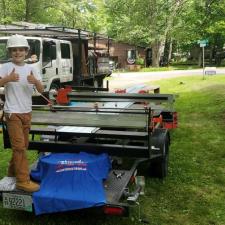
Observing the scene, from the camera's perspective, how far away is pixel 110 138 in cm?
502

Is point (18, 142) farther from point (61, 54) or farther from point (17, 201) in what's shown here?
point (61, 54)

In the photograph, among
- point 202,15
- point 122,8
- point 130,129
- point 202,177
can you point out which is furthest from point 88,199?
point 122,8

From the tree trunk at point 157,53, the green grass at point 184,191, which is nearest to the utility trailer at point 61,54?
the green grass at point 184,191

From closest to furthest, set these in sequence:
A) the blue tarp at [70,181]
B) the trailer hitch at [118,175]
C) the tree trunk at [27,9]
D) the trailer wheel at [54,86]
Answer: the blue tarp at [70,181] < the trailer hitch at [118,175] < the trailer wheel at [54,86] < the tree trunk at [27,9]

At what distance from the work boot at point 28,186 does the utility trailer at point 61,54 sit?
8.75 metres

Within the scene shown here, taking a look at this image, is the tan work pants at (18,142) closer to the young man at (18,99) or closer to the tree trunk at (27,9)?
the young man at (18,99)

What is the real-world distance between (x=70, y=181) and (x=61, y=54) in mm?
11444

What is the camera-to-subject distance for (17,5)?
38438 mm

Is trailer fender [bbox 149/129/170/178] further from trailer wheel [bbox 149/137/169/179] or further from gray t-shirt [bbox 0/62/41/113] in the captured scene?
gray t-shirt [bbox 0/62/41/113]

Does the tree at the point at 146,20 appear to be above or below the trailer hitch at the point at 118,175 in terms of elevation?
above

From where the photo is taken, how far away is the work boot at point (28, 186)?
4.35 meters

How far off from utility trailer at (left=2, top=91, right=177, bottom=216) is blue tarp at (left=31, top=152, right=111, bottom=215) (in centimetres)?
12

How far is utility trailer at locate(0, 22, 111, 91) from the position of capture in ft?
46.4

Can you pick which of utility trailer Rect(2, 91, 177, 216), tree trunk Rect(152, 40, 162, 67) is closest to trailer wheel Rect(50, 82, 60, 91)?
utility trailer Rect(2, 91, 177, 216)
